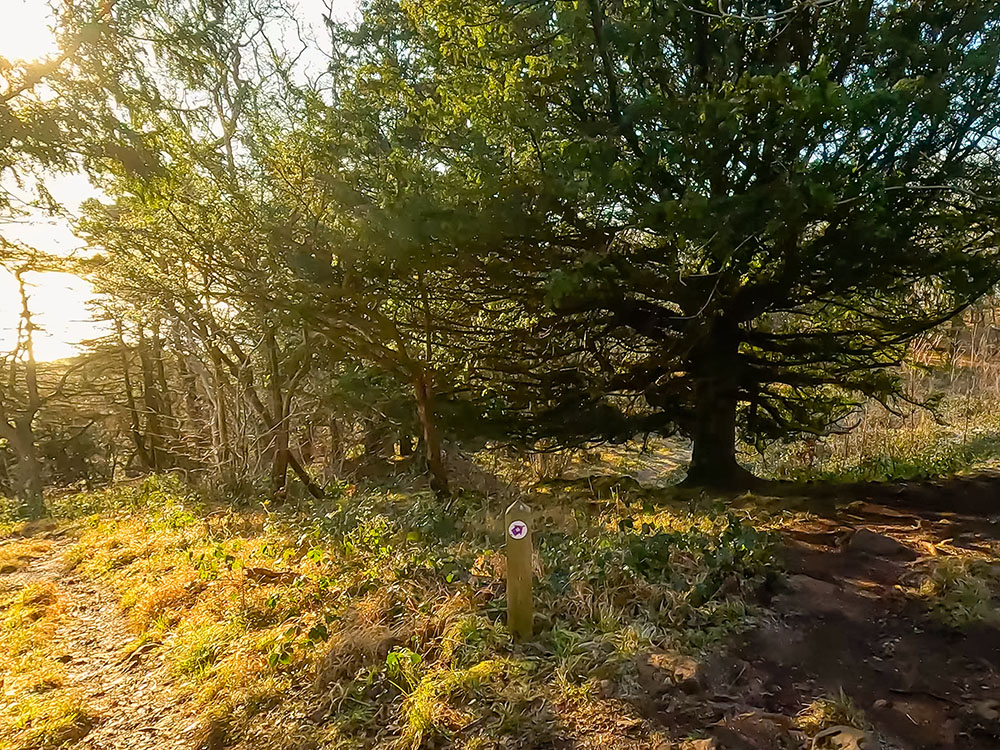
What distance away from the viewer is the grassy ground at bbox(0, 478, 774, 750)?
10.2 ft

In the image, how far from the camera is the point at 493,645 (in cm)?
349

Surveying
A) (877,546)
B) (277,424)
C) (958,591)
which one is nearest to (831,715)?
(958,591)

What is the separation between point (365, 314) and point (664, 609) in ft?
15.0

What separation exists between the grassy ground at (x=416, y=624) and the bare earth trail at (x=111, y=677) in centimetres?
11

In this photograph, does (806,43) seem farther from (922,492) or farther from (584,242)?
(922,492)

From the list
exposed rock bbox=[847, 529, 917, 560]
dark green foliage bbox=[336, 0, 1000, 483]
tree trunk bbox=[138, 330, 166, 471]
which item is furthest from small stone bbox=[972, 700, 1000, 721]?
tree trunk bbox=[138, 330, 166, 471]

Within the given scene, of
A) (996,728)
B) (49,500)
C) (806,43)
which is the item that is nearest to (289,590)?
(996,728)

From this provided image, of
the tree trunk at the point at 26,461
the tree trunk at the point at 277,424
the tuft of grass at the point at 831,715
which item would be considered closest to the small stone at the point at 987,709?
the tuft of grass at the point at 831,715

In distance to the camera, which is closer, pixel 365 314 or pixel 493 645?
pixel 493 645

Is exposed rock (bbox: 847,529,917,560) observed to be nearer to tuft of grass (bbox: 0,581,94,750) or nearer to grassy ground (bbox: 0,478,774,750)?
grassy ground (bbox: 0,478,774,750)

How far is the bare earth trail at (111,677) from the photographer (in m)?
3.46

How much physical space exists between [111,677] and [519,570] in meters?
2.94

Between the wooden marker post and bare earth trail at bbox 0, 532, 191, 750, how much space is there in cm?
185

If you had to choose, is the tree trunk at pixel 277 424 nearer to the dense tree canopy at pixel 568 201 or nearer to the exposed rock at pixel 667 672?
the dense tree canopy at pixel 568 201
